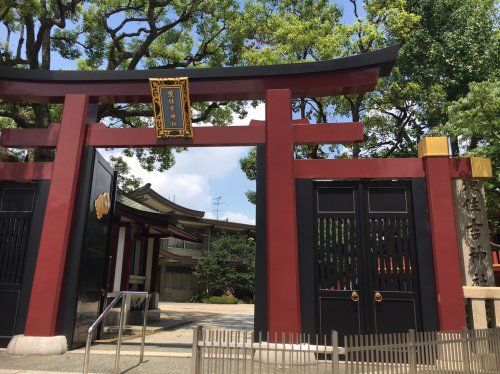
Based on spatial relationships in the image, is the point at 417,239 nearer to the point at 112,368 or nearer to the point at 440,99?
the point at 112,368

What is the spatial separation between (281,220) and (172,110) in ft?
10.9

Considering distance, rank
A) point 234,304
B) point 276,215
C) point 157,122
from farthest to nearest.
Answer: point 234,304, point 157,122, point 276,215

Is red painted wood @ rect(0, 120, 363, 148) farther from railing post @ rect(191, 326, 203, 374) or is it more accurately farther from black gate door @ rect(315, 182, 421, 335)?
railing post @ rect(191, 326, 203, 374)

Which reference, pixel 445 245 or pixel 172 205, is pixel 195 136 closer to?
pixel 445 245

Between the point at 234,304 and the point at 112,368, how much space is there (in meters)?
26.2

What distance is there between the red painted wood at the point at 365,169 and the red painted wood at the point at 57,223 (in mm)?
4638

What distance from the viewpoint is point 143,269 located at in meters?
17.0

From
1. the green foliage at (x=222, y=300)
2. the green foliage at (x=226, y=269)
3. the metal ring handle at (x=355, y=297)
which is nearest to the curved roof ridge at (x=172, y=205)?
the green foliage at (x=226, y=269)

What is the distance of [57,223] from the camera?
27.8ft

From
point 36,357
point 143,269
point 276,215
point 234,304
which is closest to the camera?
point 36,357

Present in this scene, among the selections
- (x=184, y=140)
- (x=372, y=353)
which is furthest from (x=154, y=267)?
(x=372, y=353)

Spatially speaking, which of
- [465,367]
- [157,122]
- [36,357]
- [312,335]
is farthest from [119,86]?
[465,367]

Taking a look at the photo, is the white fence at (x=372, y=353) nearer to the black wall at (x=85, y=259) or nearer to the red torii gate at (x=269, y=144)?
the red torii gate at (x=269, y=144)

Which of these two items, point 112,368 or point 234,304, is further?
point 234,304
